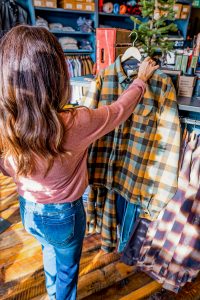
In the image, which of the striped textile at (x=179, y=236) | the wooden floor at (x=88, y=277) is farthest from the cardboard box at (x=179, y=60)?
the wooden floor at (x=88, y=277)

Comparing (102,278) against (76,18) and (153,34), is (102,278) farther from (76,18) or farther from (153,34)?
(76,18)

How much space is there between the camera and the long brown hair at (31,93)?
65cm

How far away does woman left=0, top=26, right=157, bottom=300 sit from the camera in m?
0.66

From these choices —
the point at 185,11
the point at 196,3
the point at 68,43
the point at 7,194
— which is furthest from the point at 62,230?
the point at 196,3

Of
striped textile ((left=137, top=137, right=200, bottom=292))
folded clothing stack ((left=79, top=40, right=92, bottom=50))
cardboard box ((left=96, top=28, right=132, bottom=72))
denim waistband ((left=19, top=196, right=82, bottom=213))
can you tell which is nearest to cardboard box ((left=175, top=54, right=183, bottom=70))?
cardboard box ((left=96, top=28, right=132, bottom=72))

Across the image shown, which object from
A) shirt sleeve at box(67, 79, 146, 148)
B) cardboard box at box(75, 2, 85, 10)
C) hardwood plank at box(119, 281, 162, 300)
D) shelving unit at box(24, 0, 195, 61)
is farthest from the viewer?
cardboard box at box(75, 2, 85, 10)

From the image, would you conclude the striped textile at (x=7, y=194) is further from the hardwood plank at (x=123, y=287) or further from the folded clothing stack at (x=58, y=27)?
the folded clothing stack at (x=58, y=27)

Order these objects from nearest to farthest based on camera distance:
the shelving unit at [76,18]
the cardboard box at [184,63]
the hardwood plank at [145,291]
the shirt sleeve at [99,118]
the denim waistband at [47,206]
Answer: the shirt sleeve at [99,118]
the denim waistband at [47,206]
the cardboard box at [184,63]
the hardwood plank at [145,291]
the shelving unit at [76,18]

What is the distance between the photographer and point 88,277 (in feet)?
4.91

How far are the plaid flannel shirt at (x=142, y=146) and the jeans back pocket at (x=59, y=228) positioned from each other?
17.0 inches

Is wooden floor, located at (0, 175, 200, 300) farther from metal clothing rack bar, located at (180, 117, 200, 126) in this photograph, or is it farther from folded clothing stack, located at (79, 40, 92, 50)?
folded clothing stack, located at (79, 40, 92, 50)

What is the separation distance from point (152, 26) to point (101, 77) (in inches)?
15.9

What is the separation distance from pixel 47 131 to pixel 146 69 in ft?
1.77

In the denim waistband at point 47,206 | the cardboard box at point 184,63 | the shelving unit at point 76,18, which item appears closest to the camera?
the denim waistband at point 47,206
